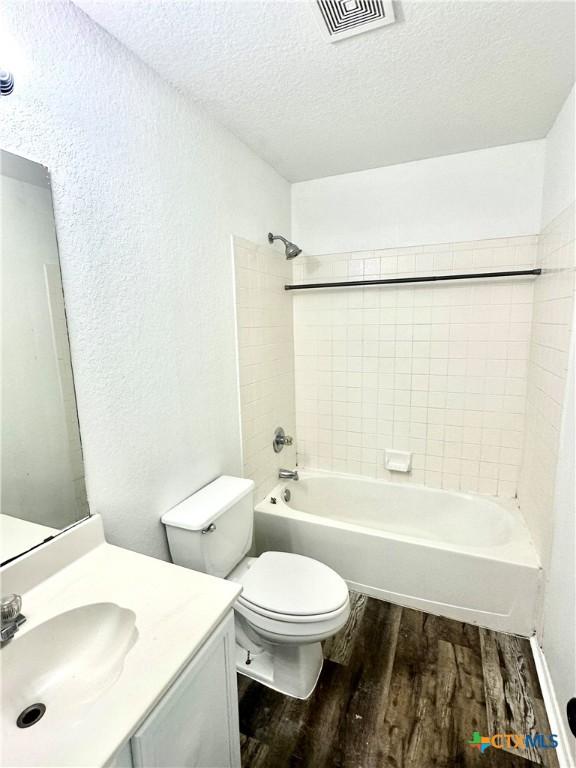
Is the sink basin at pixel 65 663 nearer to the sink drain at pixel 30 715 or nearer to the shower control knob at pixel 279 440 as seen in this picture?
the sink drain at pixel 30 715

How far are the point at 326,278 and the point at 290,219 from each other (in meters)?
0.47

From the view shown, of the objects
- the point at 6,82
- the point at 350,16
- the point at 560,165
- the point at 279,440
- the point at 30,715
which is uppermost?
the point at 350,16

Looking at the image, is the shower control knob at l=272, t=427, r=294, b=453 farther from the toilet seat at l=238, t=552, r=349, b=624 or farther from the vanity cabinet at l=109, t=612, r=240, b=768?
the vanity cabinet at l=109, t=612, r=240, b=768

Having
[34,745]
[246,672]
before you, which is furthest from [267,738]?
[34,745]

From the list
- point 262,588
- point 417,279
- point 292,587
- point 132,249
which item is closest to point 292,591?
point 292,587

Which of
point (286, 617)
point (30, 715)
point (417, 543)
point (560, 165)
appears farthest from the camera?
point (417, 543)

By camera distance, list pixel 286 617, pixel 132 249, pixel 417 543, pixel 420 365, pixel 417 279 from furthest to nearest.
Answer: pixel 420 365 < pixel 417 279 < pixel 417 543 < pixel 286 617 < pixel 132 249

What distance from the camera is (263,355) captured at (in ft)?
7.02

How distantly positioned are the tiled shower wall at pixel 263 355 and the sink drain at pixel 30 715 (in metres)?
1.24

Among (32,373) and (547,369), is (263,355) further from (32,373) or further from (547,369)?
(547,369)

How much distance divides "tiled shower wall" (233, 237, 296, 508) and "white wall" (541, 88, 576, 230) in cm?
145

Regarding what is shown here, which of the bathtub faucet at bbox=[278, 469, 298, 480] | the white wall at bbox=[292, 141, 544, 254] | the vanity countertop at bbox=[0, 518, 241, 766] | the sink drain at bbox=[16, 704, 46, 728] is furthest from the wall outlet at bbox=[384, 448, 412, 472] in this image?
the sink drain at bbox=[16, 704, 46, 728]

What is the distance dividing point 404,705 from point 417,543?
2.15 feet

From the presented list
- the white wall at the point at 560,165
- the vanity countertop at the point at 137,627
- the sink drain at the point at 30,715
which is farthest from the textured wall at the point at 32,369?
the white wall at the point at 560,165
